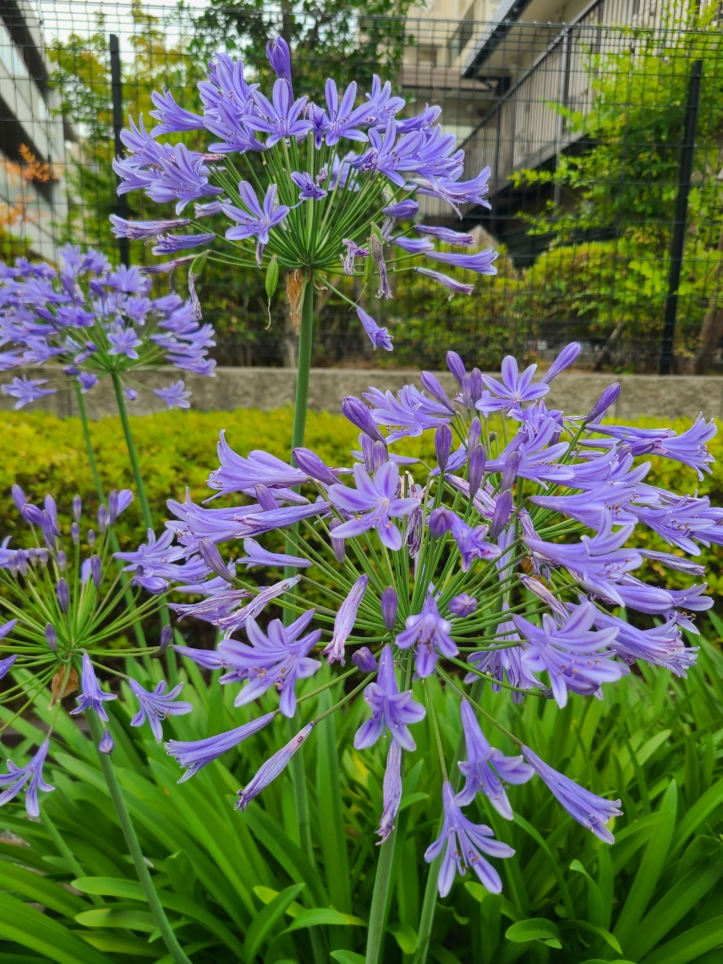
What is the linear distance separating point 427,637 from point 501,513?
0.70ft

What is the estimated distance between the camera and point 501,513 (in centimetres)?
104

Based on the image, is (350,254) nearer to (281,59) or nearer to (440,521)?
(281,59)

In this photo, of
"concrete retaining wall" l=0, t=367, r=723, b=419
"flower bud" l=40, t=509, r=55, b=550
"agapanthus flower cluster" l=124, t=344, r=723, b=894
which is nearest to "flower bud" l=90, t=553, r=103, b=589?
"flower bud" l=40, t=509, r=55, b=550

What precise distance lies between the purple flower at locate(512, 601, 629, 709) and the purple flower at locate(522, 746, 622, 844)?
0.66ft

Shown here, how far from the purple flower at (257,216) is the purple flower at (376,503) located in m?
0.81

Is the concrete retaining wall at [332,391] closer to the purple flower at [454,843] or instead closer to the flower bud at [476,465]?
the flower bud at [476,465]

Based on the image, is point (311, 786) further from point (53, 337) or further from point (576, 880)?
point (53, 337)

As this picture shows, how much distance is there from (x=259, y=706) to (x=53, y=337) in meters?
1.93

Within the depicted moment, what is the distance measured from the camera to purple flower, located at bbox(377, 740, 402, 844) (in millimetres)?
1008

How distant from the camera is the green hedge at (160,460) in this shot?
12.8 feet

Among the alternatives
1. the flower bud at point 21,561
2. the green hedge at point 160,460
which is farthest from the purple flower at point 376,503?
the green hedge at point 160,460

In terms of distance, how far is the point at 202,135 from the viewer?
738cm

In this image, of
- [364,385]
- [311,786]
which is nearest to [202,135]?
[364,385]


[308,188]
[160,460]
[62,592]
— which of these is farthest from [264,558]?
[160,460]
